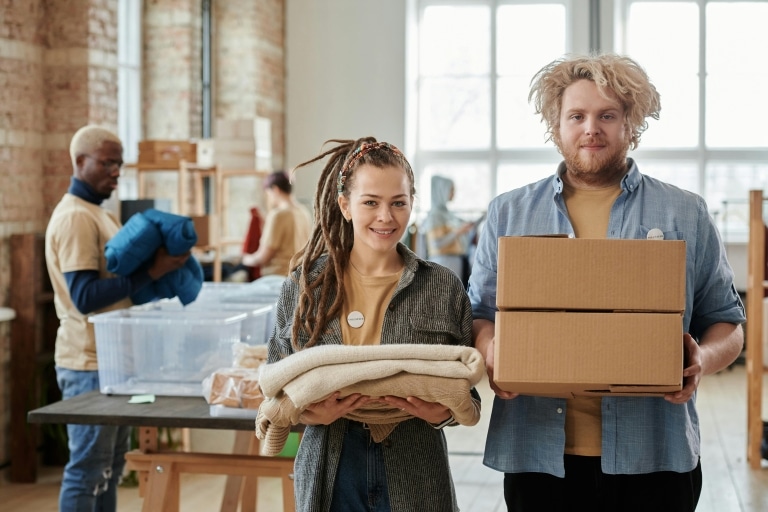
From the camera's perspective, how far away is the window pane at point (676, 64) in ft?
29.6

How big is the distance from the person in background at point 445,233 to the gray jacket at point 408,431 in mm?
5746

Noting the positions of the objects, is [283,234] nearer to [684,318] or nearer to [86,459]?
[86,459]

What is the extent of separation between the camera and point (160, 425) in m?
2.58

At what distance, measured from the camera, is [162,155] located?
5938mm

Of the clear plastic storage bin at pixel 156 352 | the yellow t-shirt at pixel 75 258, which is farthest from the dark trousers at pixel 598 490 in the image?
the yellow t-shirt at pixel 75 258

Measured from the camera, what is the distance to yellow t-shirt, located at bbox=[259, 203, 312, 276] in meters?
5.60

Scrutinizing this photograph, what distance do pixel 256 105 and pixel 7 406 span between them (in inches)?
152

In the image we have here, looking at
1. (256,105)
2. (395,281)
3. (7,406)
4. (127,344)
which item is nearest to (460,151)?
(256,105)

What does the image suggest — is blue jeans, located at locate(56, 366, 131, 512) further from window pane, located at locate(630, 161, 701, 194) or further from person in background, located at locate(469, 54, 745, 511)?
window pane, located at locate(630, 161, 701, 194)

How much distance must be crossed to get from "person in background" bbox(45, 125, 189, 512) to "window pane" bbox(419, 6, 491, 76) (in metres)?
6.20

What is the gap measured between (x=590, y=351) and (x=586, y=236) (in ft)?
1.17

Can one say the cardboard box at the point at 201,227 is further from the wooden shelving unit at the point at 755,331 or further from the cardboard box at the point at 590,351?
the cardboard box at the point at 590,351

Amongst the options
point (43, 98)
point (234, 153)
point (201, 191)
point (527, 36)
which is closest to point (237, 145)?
point (234, 153)

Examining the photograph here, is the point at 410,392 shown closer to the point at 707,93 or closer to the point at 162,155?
the point at 162,155
